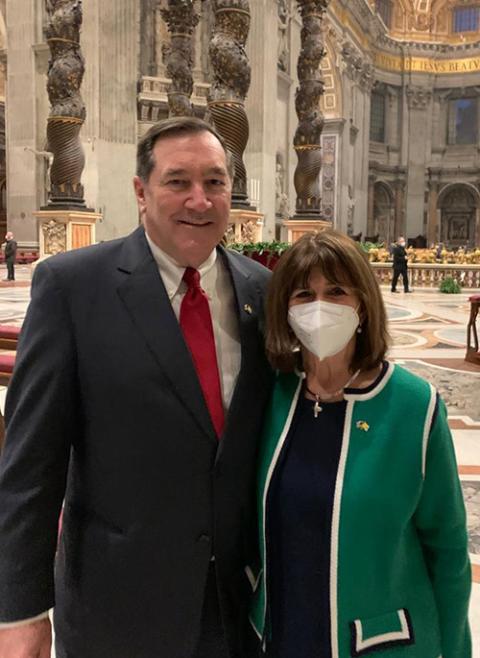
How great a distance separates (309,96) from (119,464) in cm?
1098

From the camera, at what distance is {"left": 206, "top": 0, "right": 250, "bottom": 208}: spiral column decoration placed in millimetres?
7691

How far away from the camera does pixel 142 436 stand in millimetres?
1409

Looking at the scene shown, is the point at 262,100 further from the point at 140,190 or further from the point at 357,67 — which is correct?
the point at 140,190

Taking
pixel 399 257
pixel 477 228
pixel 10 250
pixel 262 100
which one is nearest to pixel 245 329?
pixel 399 257

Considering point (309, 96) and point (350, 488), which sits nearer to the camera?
point (350, 488)

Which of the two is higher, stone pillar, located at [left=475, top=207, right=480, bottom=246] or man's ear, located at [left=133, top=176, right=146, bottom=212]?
stone pillar, located at [left=475, top=207, right=480, bottom=246]

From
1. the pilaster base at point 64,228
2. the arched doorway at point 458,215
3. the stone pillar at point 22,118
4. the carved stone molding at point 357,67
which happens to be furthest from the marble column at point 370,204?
the pilaster base at point 64,228

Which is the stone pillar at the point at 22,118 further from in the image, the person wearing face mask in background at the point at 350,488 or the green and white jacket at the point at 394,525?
the green and white jacket at the point at 394,525

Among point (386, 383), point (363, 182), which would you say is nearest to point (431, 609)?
point (386, 383)

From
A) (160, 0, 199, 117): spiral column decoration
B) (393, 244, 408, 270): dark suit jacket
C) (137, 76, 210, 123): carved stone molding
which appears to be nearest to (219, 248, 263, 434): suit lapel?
(160, 0, 199, 117): spiral column decoration

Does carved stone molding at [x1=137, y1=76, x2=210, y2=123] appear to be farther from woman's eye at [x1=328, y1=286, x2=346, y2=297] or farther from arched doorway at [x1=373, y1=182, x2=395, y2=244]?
arched doorway at [x1=373, y1=182, x2=395, y2=244]

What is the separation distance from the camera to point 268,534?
146 cm

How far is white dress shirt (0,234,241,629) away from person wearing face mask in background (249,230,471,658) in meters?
0.10

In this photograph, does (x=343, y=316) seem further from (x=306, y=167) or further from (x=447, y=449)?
(x=306, y=167)
